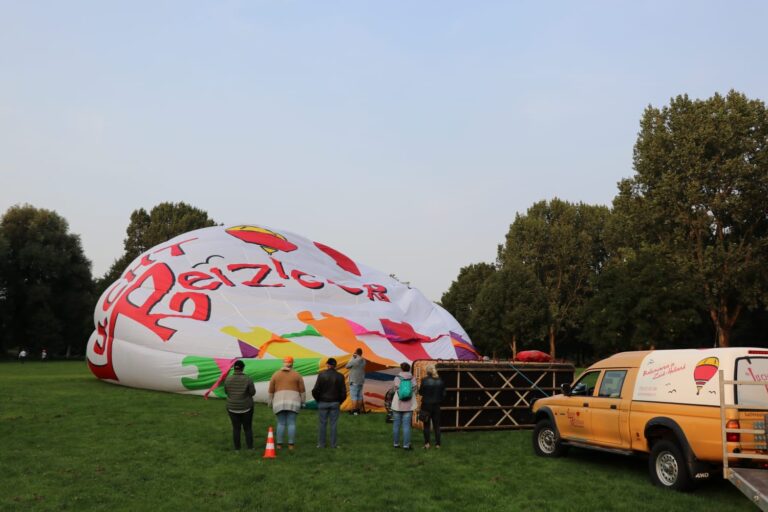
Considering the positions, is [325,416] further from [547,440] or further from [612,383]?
[612,383]

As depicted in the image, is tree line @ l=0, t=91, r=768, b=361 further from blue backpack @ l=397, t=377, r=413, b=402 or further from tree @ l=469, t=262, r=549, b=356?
blue backpack @ l=397, t=377, r=413, b=402

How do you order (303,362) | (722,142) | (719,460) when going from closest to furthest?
(719,460) < (303,362) < (722,142)

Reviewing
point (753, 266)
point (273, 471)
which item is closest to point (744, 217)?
point (753, 266)

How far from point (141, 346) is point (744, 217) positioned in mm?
35800

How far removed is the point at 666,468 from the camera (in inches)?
409

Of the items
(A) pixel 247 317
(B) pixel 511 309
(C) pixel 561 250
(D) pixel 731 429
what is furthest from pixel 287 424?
(C) pixel 561 250

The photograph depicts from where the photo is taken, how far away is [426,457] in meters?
13.3

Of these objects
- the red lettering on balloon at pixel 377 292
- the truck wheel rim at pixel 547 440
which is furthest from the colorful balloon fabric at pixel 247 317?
the truck wheel rim at pixel 547 440

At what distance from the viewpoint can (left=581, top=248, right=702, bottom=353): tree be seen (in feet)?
139

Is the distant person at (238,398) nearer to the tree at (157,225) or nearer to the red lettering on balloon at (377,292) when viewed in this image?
the red lettering on balloon at (377,292)

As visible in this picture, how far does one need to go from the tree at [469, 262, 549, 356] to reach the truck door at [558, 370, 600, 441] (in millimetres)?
48701

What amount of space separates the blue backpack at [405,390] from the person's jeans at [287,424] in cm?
230

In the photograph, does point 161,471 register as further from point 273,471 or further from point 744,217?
Answer: point 744,217

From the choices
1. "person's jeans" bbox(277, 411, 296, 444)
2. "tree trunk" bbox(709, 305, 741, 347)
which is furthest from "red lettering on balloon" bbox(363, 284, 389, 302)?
"tree trunk" bbox(709, 305, 741, 347)
